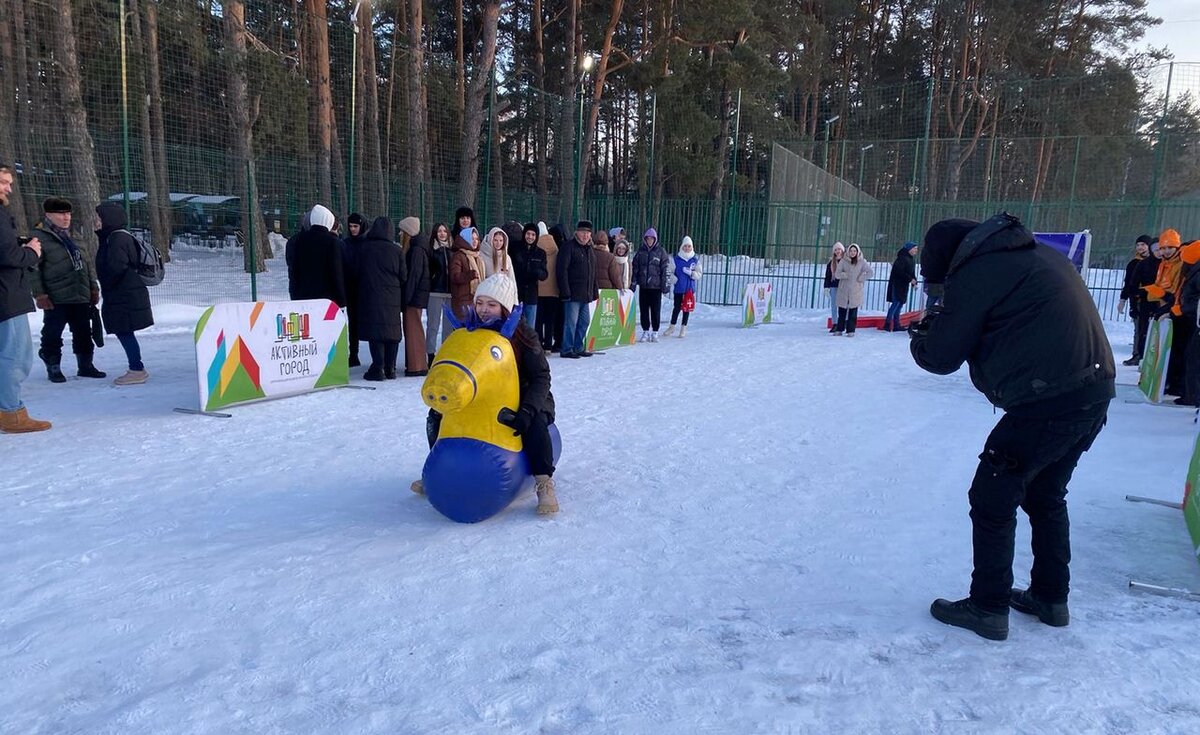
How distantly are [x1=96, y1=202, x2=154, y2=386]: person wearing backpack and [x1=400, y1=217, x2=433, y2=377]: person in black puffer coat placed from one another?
255cm

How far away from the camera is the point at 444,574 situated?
368 cm

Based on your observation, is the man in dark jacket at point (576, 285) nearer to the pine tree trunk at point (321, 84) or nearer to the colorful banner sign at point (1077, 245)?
the colorful banner sign at point (1077, 245)

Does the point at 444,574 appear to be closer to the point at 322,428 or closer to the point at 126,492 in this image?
the point at 126,492

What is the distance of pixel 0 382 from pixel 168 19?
13052mm

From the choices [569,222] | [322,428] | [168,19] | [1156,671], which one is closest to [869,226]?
[569,222]

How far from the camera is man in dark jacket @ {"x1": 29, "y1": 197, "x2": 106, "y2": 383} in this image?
7434mm

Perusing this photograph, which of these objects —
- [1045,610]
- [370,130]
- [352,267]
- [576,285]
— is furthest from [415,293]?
[370,130]

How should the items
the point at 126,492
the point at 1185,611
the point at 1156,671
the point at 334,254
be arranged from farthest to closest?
the point at 334,254 < the point at 126,492 < the point at 1185,611 < the point at 1156,671

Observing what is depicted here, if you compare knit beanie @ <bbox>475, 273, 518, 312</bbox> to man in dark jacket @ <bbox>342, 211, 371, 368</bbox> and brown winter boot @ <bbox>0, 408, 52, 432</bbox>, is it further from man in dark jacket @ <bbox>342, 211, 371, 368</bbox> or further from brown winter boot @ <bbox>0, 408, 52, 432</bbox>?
man in dark jacket @ <bbox>342, 211, 371, 368</bbox>

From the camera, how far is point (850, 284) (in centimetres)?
1370

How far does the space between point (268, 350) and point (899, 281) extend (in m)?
11.0

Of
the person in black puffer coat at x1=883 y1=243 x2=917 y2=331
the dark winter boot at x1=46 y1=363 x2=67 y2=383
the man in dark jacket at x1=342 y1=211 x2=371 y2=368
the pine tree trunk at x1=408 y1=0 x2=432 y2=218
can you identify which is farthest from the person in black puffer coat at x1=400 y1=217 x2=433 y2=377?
the person in black puffer coat at x1=883 y1=243 x2=917 y2=331

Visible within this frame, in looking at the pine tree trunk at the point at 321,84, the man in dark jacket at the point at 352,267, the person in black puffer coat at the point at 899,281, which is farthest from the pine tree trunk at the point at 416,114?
the person in black puffer coat at the point at 899,281

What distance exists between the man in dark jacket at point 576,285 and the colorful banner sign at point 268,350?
3117 mm
